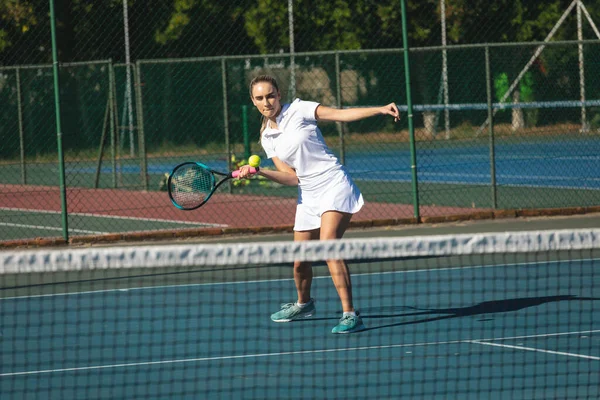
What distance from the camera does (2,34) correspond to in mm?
16734

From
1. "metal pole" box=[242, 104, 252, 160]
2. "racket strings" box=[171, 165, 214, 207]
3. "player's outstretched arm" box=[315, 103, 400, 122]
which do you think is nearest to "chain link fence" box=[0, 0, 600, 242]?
"metal pole" box=[242, 104, 252, 160]

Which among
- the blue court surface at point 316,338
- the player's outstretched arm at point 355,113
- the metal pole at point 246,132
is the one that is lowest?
the blue court surface at point 316,338

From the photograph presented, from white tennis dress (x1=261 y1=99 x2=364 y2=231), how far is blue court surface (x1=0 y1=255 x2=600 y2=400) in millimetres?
843

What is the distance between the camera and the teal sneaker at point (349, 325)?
286 inches

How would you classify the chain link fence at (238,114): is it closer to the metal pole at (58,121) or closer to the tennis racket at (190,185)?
the metal pole at (58,121)

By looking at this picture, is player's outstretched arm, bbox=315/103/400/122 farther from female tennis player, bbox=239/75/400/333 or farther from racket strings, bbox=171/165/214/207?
racket strings, bbox=171/165/214/207

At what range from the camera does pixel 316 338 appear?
7160 millimetres

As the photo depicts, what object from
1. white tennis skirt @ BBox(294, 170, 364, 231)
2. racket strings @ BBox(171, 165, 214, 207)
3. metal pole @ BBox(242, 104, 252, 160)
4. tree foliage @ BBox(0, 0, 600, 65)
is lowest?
white tennis skirt @ BBox(294, 170, 364, 231)

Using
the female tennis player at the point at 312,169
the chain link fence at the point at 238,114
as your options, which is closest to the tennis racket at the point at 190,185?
the female tennis player at the point at 312,169

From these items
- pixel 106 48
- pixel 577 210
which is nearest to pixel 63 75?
pixel 106 48

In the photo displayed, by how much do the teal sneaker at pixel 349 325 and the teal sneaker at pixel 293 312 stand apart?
1.51 ft

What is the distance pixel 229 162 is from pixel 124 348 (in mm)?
7863

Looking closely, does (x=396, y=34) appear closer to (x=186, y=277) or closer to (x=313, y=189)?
(x=186, y=277)

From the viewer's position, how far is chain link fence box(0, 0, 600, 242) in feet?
47.7
